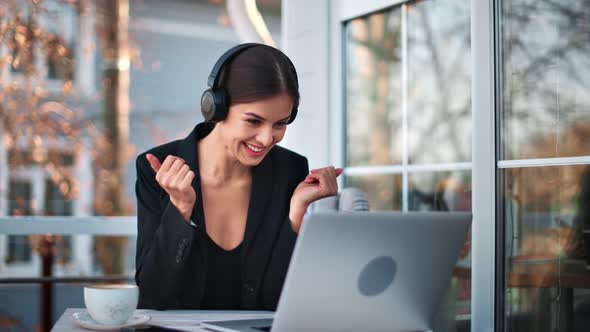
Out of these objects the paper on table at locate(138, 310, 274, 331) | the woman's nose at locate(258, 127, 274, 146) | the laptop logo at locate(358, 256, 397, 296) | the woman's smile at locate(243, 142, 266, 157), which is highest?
the woman's nose at locate(258, 127, 274, 146)

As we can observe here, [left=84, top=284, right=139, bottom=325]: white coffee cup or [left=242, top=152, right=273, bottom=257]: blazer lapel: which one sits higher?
[left=242, top=152, right=273, bottom=257]: blazer lapel

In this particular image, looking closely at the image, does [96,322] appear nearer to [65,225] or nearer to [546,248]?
[546,248]

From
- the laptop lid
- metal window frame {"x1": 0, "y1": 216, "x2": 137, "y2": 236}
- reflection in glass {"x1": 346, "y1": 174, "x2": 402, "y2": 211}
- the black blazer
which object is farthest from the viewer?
metal window frame {"x1": 0, "y1": 216, "x2": 137, "y2": 236}

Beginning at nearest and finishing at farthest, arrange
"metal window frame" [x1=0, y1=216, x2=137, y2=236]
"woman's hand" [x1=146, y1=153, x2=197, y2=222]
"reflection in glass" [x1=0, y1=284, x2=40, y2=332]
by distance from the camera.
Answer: "woman's hand" [x1=146, y1=153, x2=197, y2=222], "metal window frame" [x1=0, y1=216, x2=137, y2=236], "reflection in glass" [x1=0, y1=284, x2=40, y2=332]

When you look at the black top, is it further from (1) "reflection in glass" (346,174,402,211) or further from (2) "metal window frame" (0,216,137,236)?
(2) "metal window frame" (0,216,137,236)

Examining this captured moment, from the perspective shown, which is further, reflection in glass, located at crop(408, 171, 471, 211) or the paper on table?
reflection in glass, located at crop(408, 171, 471, 211)

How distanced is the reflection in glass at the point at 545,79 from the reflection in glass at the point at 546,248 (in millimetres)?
65

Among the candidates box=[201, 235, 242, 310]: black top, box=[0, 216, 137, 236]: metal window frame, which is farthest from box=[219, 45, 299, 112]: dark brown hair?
box=[0, 216, 137, 236]: metal window frame

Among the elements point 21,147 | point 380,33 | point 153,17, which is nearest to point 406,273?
point 380,33

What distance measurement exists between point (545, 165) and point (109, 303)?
1094mm

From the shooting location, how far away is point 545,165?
178 cm

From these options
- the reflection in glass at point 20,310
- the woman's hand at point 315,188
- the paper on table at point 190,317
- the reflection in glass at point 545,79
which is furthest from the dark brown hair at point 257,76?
the reflection in glass at point 20,310

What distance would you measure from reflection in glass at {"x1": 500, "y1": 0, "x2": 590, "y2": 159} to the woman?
55 cm

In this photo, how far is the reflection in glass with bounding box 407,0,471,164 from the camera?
2.14 metres
